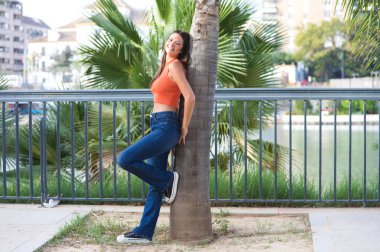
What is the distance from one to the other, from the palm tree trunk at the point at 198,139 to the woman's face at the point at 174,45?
7.4 inches

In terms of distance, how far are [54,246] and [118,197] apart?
185cm

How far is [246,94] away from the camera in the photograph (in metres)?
6.20

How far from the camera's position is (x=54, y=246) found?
5.02m

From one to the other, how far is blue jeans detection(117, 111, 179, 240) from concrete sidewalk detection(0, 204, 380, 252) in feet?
2.90

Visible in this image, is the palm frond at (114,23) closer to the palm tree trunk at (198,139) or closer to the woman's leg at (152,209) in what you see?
the palm tree trunk at (198,139)

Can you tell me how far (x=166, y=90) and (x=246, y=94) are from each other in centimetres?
151

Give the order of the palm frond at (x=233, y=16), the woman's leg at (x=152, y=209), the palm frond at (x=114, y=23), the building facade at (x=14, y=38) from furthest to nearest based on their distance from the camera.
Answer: the building facade at (x=14, y=38) < the palm frond at (x=114, y=23) < the palm frond at (x=233, y=16) < the woman's leg at (x=152, y=209)

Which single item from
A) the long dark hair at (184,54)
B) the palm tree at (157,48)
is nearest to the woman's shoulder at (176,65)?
the long dark hair at (184,54)

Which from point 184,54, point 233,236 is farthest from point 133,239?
point 184,54

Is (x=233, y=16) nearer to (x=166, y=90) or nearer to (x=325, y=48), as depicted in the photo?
(x=166, y=90)

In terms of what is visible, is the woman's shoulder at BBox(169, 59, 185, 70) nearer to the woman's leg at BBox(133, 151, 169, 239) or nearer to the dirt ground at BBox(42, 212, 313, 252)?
the woman's leg at BBox(133, 151, 169, 239)

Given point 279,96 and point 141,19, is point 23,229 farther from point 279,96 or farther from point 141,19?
point 141,19

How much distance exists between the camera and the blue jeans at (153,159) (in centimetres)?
Result: 481

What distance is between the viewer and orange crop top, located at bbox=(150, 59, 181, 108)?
4.87m
